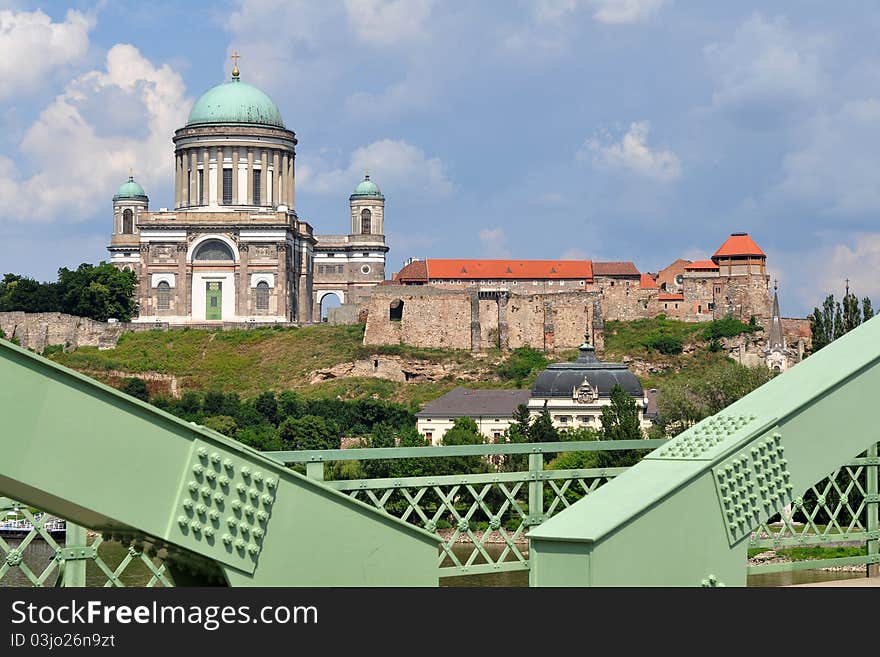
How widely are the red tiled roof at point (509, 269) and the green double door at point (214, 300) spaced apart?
557 inches

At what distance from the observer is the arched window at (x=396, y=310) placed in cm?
7700

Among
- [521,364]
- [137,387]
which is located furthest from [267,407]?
[521,364]

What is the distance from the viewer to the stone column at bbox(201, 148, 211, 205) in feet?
267

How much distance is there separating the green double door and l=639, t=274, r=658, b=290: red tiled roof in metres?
22.8

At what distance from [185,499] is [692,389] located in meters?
51.4

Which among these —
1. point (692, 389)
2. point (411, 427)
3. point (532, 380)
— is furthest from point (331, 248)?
point (692, 389)

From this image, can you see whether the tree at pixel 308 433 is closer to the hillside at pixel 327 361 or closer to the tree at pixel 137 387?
the hillside at pixel 327 361

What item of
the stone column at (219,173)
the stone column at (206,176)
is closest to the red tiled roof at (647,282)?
the stone column at (219,173)

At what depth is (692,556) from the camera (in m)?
6.72

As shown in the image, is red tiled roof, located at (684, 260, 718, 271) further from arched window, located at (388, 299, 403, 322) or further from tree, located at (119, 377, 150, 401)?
tree, located at (119, 377, 150, 401)

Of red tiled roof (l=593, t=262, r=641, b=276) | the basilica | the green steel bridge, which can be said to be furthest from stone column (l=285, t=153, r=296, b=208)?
the green steel bridge

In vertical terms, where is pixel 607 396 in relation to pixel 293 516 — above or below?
above

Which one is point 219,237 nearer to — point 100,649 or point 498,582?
point 498,582

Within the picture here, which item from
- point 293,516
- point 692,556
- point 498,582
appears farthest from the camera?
point 498,582
